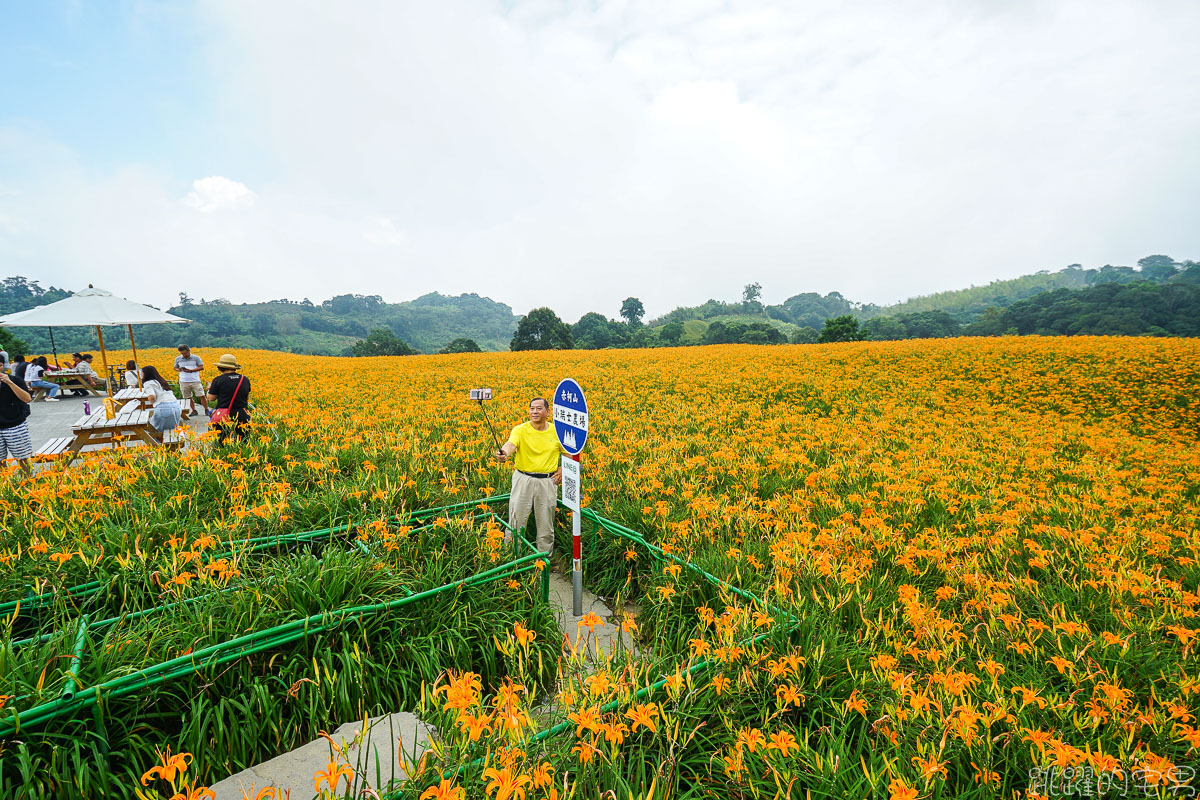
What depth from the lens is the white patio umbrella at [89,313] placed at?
28.5 ft

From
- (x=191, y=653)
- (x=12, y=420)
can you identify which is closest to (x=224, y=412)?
(x=12, y=420)

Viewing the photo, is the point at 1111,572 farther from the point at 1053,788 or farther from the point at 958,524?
the point at 1053,788

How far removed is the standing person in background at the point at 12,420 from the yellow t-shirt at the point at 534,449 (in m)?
5.90

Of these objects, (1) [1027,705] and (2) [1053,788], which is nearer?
(2) [1053,788]

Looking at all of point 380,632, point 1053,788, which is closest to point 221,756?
point 380,632

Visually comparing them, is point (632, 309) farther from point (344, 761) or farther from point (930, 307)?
point (344, 761)

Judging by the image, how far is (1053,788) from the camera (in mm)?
1777

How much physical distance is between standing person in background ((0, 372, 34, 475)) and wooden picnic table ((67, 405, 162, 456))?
408mm

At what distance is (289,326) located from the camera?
88.0 metres

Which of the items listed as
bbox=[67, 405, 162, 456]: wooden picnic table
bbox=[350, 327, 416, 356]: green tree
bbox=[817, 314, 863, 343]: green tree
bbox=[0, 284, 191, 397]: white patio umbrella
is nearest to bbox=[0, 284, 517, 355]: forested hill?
bbox=[350, 327, 416, 356]: green tree

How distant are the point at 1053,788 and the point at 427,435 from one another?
7044 mm

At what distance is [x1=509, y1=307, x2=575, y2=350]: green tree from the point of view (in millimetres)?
45188

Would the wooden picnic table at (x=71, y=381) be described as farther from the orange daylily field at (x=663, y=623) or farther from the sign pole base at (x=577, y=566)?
the sign pole base at (x=577, y=566)

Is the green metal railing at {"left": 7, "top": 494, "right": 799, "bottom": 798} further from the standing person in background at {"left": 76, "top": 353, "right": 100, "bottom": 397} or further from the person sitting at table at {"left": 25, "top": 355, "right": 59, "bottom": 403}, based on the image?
the standing person in background at {"left": 76, "top": 353, "right": 100, "bottom": 397}
